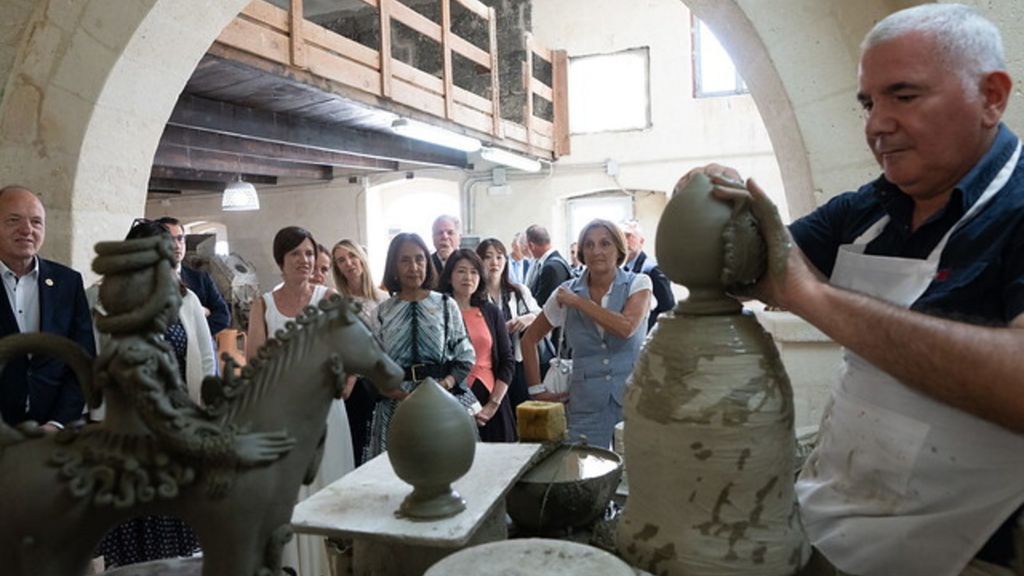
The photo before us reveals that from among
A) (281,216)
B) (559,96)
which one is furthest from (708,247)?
(281,216)

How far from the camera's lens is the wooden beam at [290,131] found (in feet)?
17.0

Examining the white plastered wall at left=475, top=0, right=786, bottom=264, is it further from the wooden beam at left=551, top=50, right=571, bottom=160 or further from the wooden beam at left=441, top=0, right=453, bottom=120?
the wooden beam at left=441, top=0, right=453, bottom=120

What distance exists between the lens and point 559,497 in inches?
64.3

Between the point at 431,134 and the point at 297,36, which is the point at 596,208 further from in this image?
the point at 297,36

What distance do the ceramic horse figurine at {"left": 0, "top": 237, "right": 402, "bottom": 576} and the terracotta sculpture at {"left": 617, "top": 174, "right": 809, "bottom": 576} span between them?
1.87ft

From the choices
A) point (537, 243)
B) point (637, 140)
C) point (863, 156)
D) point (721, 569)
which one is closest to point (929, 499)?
point (721, 569)

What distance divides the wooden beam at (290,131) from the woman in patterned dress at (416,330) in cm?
305

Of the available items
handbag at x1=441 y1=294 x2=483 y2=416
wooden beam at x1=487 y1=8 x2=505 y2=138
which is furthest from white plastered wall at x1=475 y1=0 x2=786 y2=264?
handbag at x1=441 y1=294 x2=483 y2=416

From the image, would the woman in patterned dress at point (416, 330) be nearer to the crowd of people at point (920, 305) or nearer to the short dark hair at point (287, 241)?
the short dark hair at point (287, 241)

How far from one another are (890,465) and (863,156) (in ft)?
4.25

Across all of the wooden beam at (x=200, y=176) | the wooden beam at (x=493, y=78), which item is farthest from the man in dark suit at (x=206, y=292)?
the wooden beam at (x=493, y=78)

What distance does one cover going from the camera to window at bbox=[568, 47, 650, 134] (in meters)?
9.47

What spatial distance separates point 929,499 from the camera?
1081mm

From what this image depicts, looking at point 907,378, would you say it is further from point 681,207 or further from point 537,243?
point 537,243
